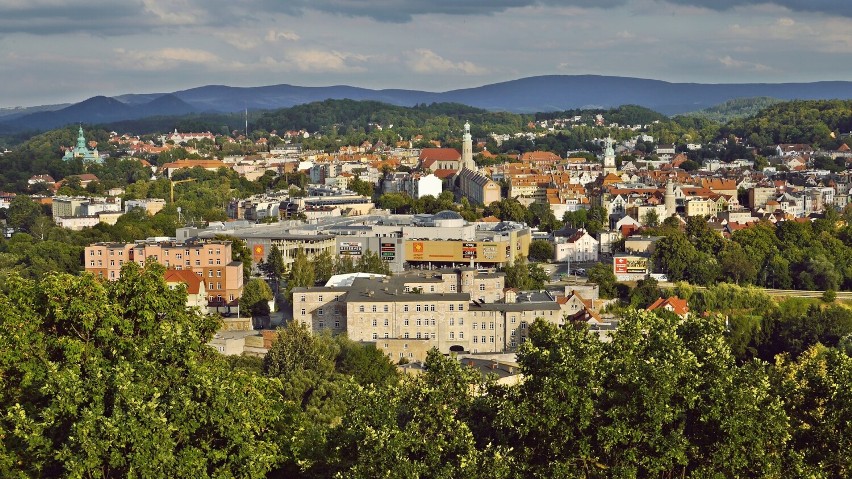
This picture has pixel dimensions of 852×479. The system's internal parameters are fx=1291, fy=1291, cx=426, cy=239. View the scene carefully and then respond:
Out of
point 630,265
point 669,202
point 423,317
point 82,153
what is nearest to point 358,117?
point 82,153

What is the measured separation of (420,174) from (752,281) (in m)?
32.9

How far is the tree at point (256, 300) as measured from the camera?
3161cm

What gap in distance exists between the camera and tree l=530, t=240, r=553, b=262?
43906 millimetres

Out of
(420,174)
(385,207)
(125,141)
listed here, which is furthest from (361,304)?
(125,141)

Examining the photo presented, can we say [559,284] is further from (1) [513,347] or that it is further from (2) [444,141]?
(2) [444,141]

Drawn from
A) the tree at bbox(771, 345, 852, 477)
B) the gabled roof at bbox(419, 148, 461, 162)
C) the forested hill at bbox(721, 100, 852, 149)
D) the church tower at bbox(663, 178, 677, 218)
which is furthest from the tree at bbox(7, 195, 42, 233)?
the forested hill at bbox(721, 100, 852, 149)

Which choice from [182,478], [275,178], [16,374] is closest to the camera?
[182,478]

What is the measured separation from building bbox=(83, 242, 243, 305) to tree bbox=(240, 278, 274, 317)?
1.36 metres

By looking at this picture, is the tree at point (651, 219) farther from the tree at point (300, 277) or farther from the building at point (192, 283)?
the building at point (192, 283)

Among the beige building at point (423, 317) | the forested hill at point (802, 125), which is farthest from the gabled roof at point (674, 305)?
the forested hill at point (802, 125)

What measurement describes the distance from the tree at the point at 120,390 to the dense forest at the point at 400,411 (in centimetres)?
2

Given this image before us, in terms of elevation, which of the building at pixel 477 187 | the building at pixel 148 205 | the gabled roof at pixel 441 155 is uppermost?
the gabled roof at pixel 441 155

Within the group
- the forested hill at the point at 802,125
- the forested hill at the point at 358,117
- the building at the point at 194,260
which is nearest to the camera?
the building at the point at 194,260

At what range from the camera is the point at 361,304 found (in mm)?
27312
